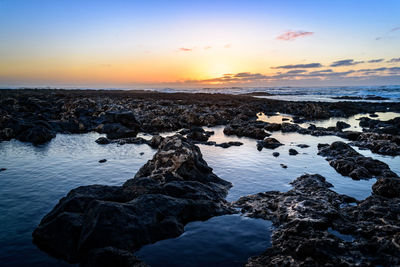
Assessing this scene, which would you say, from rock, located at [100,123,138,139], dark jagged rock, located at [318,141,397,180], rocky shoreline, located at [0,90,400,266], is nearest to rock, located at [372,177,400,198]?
rocky shoreline, located at [0,90,400,266]

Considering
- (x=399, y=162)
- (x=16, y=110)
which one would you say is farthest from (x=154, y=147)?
(x=16, y=110)

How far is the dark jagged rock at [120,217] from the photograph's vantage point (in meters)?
8.71

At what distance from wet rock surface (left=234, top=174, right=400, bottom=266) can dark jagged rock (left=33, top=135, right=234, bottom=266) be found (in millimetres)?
2386

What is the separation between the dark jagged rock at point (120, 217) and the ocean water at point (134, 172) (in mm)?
455

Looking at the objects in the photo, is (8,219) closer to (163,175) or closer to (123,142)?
(163,175)

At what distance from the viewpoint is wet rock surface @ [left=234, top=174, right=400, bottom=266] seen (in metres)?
8.09

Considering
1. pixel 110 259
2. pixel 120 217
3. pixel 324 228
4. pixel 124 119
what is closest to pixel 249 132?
pixel 124 119

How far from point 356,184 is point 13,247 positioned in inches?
699

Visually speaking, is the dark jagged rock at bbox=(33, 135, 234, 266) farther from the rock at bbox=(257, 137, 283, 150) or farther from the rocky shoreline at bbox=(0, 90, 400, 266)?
the rock at bbox=(257, 137, 283, 150)

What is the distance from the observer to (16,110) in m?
49.2

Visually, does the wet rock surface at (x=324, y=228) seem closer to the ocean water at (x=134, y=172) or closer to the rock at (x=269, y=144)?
the ocean water at (x=134, y=172)

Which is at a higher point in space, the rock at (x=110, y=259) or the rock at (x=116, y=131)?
the rock at (x=116, y=131)

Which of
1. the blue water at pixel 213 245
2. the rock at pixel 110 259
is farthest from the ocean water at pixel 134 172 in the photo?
the rock at pixel 110 259

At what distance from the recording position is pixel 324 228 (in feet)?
33.2
